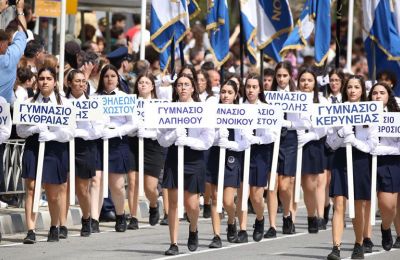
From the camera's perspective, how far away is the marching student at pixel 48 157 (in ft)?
56.9

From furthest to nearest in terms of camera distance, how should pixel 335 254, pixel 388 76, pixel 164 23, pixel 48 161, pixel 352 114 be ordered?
pixel 164 23, pixel 388 76, pixel 48 161, pixel 352 114, pixel 335 254

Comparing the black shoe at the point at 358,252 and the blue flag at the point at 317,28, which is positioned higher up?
the blue flag at the point at 317,28

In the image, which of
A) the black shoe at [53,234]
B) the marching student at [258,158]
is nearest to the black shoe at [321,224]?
the marching student at [258,158]

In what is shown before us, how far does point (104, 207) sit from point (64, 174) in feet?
10.9

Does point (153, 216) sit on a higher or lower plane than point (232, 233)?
higher

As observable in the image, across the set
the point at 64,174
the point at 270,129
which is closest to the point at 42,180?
the point at 64,174

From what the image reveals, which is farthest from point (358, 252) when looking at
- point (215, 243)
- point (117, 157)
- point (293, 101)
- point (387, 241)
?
point (117, 157)

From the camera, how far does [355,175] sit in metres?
16.5

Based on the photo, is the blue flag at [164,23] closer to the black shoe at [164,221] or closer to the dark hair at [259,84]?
the black shoe at [164,221]

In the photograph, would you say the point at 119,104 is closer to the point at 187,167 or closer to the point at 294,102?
the point at 294,102

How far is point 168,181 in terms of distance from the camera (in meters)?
16.7

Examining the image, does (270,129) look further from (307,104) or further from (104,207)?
(104,207)

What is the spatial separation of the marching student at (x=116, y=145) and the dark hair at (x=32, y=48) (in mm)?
992

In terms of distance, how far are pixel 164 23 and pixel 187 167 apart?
243 inches
